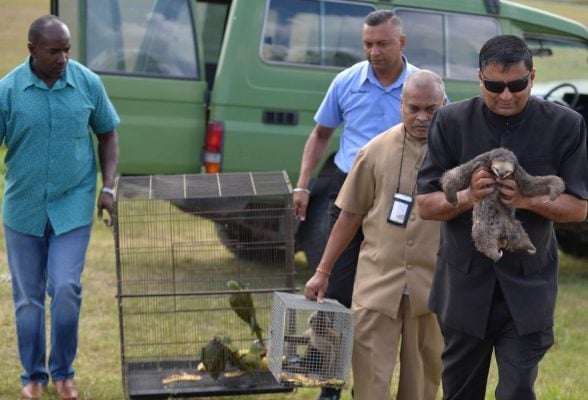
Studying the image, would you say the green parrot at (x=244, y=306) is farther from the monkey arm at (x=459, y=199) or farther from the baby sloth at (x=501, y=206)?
the baby sloth at (x=501, y=206)

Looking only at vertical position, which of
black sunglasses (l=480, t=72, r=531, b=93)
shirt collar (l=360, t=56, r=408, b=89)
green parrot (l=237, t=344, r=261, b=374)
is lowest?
green parrot (l=237, t=344, r=261, b=374)

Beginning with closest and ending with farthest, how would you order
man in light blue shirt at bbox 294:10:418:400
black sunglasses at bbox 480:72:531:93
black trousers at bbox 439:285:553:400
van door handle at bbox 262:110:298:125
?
black sunglasses at bbox 480:72:531:93 → black trousers at bbox 439:285:553:400 → man in light blue shirt at bbox 294:10:418:400 → van door handle at bbox 262:110:298:125

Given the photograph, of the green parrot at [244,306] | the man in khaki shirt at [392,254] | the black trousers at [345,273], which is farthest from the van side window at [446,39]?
the man in khaki shirt at [392,254]

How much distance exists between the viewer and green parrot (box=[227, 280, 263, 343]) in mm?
5926

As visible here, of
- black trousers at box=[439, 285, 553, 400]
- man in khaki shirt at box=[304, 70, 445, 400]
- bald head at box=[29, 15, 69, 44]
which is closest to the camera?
black trousers at box=[439, 285, 553, 400]

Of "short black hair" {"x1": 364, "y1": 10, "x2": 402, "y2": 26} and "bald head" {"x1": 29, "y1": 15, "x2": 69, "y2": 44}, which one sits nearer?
Answer: "bald head" {"x1": 29, "y1": 15, "x2": 69, "y2": 44}

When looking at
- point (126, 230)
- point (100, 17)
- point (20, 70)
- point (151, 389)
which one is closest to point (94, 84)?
point (20, 70)

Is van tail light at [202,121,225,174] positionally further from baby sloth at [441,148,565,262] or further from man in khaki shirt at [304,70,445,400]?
baby sloth at [441,148,565,262]

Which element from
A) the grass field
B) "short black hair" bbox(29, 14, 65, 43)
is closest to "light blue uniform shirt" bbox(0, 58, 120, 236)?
"short black hair" bbox(29, 14, 65, 43)

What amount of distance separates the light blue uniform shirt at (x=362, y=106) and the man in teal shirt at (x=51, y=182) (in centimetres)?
120

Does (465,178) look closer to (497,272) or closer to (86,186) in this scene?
(497,272)

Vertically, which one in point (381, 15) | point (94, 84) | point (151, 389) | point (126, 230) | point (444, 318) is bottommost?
point (151, 389)

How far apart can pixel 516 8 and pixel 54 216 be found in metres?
4.82

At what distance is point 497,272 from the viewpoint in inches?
160
